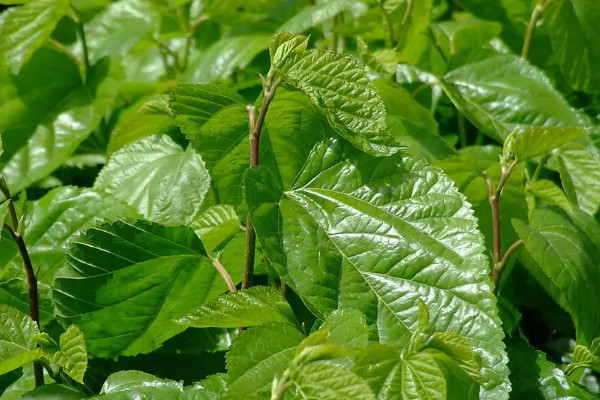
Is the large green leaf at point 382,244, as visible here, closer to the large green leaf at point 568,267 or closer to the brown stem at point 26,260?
the large green leaf at point 568,267

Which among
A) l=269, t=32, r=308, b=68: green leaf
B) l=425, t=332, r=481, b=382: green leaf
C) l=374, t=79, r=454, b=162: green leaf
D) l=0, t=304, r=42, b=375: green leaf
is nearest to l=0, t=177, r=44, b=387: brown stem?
l=0, t=304, r=42, b=375: green leaf

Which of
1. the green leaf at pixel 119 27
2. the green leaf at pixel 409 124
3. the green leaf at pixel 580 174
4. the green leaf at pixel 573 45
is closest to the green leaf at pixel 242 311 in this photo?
the green leaf at pixel 409 124

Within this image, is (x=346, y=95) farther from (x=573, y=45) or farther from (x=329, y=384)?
(x=573, y=45)

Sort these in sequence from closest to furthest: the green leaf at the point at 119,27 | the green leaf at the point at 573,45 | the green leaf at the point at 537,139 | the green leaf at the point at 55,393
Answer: the green leaf at the point at 55,393 < the green leaf at the point at 537,139 < the green leaf at the point at 573,45 < the green leaf at the point at 119,27

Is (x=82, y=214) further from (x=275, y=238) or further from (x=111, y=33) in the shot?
(x=111, y=33)

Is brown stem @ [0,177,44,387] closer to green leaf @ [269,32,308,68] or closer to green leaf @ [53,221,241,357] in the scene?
green leaf @ [53,221,241,357]

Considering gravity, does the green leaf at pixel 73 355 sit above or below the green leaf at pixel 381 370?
below

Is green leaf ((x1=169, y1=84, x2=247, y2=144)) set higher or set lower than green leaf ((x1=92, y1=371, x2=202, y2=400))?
higher
